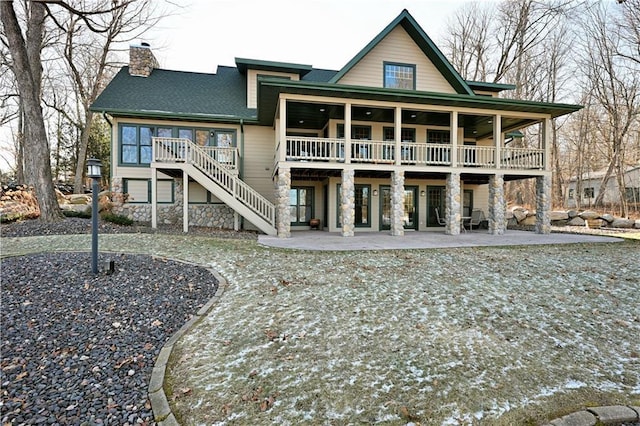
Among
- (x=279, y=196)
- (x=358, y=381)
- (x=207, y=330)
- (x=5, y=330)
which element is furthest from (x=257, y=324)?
(x=279, y=196)

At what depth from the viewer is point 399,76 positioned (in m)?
13.8

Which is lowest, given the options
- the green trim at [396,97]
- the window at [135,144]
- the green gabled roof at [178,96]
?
the window at [135,144]

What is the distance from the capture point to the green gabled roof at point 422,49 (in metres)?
→ 12.7

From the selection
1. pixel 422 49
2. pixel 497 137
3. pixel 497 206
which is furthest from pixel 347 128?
pixel 497 206

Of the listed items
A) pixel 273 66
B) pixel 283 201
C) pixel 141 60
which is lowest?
pixel 283 201

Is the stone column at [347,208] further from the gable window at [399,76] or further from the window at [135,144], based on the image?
the window at [135,144]

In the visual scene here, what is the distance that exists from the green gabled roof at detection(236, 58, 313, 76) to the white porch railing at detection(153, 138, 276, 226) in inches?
233

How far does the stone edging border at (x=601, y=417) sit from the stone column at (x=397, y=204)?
30.4 feet

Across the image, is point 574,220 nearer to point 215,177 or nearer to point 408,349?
point 215,177

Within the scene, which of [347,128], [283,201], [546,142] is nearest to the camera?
[283,201]

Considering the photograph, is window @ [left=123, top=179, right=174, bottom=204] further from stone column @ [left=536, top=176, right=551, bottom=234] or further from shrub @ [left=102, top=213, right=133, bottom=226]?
stone column @ [left=536, top=176, right=551, bottom=234]

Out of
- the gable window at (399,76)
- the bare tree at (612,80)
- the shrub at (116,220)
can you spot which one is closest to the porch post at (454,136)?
the gable window at (399,76)

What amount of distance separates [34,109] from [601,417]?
15.0 meters

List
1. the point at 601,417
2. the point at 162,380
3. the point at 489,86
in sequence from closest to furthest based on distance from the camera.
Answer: the point at 601,417 → the point at 162,380 → the point at 489,86
